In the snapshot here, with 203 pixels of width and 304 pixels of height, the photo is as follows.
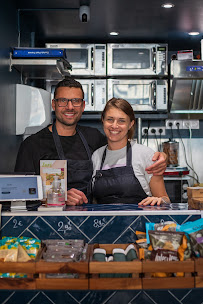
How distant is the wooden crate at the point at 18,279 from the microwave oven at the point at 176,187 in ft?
11.3

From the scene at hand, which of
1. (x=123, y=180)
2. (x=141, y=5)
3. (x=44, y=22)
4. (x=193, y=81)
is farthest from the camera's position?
(x=193, y=81)

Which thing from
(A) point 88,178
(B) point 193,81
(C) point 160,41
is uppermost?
(C) point 160,41

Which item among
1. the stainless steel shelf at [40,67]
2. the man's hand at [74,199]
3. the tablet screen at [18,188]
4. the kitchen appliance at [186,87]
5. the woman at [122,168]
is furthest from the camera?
the kitchen appliance at [186,87]

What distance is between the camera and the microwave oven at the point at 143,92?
4.97m

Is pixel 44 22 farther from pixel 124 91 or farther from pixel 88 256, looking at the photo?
pixel 88 256

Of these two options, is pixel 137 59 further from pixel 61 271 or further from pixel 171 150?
pixel 61 271

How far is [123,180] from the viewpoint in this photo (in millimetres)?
2559

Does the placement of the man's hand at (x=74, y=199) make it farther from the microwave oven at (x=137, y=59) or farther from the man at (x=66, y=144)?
the microwave oven at (x=137, y=59)

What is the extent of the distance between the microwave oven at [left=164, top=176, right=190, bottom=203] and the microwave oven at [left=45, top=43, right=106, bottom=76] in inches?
56.7

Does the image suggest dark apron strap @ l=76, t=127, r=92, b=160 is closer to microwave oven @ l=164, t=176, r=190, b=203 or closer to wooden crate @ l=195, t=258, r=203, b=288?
wooden crate @ l=195, t=258, r=203, b=288

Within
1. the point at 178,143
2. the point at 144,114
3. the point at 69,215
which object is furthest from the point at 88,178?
the point at 178,143

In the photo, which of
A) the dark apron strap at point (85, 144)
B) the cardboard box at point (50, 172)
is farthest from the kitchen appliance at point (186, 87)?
the cardboard box at point (50, 172)

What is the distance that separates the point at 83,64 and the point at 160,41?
100cm

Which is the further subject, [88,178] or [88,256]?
[88,178]
